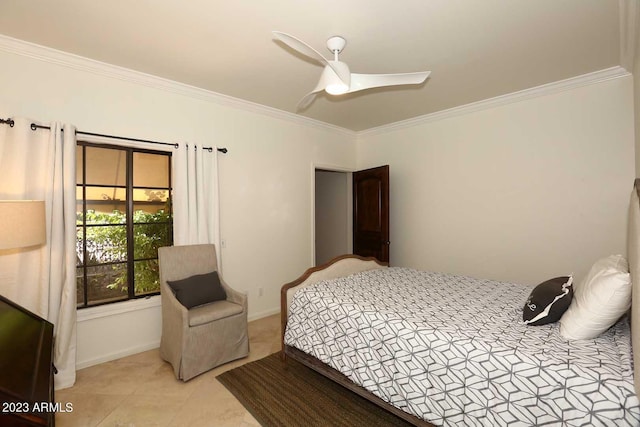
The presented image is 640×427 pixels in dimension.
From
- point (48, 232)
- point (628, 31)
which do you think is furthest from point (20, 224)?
point (628, 31)

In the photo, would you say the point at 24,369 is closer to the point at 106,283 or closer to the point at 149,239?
the point at 106,283

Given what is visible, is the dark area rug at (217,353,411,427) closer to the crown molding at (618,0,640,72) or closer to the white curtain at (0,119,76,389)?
the white curtain at (0,119,76,389)

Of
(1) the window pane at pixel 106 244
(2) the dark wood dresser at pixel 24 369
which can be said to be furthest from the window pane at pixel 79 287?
(2) the dark wood dresser at pixel 24 369

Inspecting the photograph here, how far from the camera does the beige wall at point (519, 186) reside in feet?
9.87

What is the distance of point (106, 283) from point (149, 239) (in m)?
0.55

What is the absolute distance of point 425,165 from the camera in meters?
4.35

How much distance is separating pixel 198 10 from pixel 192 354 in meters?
2.54

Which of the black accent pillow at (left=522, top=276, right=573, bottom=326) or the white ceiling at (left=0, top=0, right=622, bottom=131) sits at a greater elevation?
the white ceiling at (left=0, top=0, right=622, bottom=131)

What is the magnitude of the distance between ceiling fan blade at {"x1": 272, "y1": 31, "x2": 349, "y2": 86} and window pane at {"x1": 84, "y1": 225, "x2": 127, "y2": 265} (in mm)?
2397

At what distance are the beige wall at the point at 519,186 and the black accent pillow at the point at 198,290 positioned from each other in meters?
2.76

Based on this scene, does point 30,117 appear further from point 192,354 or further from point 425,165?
point 425,165

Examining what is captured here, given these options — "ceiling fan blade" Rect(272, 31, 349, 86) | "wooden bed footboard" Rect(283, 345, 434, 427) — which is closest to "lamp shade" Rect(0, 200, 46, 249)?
"ceiling fan blade" Rect(272, 31, 349, 86)

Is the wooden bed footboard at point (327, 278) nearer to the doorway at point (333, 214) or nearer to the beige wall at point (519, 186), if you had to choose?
the beige wall at point (519, 186)

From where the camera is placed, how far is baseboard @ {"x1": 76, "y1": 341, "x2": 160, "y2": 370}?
8.96 ft
